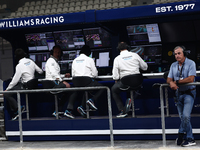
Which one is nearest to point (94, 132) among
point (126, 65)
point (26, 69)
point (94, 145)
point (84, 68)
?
point (94, 145)

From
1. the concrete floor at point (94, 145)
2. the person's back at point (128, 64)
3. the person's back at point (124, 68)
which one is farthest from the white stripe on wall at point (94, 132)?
the person's back at point (128, 64)

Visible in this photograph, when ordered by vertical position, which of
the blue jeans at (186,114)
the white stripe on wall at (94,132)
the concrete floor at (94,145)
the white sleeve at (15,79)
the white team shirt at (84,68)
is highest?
the white team shirt at (84,68)

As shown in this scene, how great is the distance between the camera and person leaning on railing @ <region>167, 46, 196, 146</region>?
4.30 metres

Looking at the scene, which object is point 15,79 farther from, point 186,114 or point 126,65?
point 186,114

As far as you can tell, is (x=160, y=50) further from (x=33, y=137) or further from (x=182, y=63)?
(x=33, y=137)

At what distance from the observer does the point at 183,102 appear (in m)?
4.50

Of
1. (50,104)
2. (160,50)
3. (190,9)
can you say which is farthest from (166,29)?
(50,104)

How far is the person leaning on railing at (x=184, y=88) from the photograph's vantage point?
4.30 m

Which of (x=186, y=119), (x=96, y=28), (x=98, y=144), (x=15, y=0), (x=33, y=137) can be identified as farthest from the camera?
(x=15, y=0)

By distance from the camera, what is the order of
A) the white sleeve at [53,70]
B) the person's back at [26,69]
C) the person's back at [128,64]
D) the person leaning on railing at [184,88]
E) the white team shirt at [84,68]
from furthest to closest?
the person's back at [26,69], the white sleeve at [53,70], the white team shirt at [84,68], the person's back at [128,64], the person leaning on railing at [184,88]

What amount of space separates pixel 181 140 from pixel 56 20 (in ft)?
10.1

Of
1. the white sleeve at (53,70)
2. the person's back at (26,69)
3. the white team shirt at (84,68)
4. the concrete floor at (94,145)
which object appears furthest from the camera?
the person's back at (26,69)

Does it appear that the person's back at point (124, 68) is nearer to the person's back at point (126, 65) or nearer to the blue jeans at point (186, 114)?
the person's back at point (126, 65)

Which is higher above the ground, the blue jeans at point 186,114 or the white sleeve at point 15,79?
the white sleeve at point 15,79
